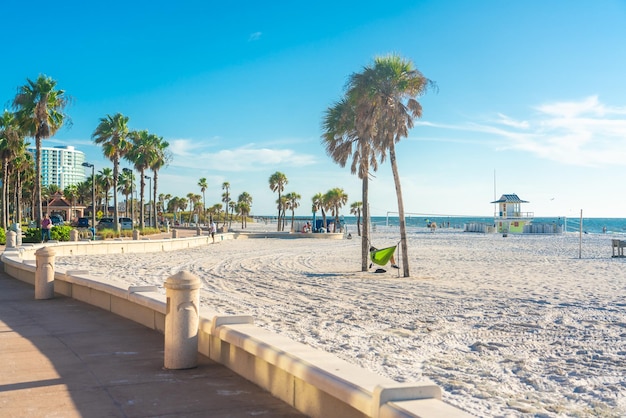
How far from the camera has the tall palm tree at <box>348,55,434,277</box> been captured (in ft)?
67.9

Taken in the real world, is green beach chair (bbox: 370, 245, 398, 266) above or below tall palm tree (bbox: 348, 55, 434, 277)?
below

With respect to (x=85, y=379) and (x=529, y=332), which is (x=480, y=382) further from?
(x=85, y=379)

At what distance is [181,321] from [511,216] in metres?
78.2

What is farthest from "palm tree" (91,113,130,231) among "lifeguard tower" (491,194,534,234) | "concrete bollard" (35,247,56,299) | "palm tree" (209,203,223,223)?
"palm tree" (209,203,223,223)

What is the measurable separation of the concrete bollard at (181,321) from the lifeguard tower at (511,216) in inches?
3015

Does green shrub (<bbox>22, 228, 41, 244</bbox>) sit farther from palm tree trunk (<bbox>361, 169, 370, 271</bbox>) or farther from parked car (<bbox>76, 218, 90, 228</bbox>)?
parked car (<bbox>76, 218, 90, 228</bbox>)

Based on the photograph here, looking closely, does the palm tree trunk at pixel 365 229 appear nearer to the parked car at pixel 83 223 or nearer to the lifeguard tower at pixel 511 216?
Result: the parked car at pixel 83 223

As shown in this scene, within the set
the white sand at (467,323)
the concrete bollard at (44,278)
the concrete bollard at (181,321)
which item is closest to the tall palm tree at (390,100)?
the white sand at (467,323)

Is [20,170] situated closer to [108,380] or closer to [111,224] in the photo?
[111,224]

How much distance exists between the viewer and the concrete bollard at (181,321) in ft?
17.5

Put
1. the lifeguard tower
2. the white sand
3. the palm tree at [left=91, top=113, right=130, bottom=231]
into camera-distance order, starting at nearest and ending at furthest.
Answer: the white sand, the palm tree at [left=91, top=113, right=130, bottom=231], the lifeguard tower

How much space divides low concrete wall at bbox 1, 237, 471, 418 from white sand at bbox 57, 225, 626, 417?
2.31 m

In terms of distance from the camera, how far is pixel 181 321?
5.33m

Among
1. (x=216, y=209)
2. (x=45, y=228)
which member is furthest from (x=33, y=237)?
(x=216, y=209)
